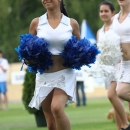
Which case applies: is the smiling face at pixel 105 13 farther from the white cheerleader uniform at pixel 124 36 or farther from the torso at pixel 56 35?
the torso at pixel 56 35

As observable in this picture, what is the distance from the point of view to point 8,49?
4438 cm

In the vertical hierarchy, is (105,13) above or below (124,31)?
above

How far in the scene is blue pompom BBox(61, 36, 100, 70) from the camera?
870 cm

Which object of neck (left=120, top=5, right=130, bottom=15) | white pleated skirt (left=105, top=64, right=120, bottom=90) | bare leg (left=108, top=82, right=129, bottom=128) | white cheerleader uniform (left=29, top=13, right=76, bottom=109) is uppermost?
neck (left=120, top=5, right=130, bottom=15)

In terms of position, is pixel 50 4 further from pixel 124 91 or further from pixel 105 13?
pixel 105 13

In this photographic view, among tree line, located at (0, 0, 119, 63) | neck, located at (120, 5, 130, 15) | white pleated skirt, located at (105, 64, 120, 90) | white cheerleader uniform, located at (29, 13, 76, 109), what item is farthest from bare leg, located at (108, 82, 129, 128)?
tree line, located at (0, 0, 119, 63)

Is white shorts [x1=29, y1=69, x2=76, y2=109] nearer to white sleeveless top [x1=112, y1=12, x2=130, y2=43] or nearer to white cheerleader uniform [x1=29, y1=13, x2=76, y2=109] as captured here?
white cheerleader uniform [x1=29, y1=13, x2=76, y2=109]

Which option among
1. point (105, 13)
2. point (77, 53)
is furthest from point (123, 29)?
point (105, 13)

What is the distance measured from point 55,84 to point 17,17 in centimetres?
3495

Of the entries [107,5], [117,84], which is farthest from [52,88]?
[107,5]

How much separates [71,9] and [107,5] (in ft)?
107

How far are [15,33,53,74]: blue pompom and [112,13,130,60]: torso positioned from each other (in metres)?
1.46

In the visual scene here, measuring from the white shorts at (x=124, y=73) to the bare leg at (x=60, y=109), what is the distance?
1.39m

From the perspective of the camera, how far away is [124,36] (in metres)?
9.73
